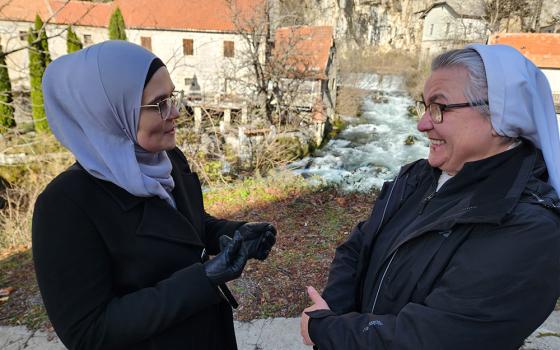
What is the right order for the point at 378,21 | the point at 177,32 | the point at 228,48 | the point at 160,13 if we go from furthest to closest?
the point at 378,21 < the point at 160,13 < the point at 228,48 < the point at 177,32

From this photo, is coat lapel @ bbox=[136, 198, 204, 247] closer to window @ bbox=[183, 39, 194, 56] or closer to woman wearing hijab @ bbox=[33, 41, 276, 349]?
woman wearing hijab @ bbox=[33, 41, 276, 349]

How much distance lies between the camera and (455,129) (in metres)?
1.39

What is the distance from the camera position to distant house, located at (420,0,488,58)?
95.4ft

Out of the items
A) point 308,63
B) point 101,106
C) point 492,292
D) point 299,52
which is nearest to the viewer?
point 492,292

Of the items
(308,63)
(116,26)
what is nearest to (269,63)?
(308,63)

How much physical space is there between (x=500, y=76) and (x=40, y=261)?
1.72 meters

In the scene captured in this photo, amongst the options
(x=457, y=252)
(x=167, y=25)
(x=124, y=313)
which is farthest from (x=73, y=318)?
(x=167, y=25)

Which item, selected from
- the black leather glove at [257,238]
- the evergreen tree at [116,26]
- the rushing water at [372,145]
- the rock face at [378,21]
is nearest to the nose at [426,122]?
the black leather glove at [257,238]

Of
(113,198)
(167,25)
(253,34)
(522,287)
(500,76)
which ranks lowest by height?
(522,287)

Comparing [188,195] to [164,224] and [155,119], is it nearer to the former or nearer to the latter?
[164,224]

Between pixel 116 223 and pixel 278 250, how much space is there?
3371 millimetres

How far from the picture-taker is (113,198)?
137cm

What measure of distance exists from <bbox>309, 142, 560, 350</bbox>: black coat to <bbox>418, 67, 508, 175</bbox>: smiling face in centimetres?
6

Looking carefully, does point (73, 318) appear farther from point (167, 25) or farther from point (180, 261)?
point (167, 25)
